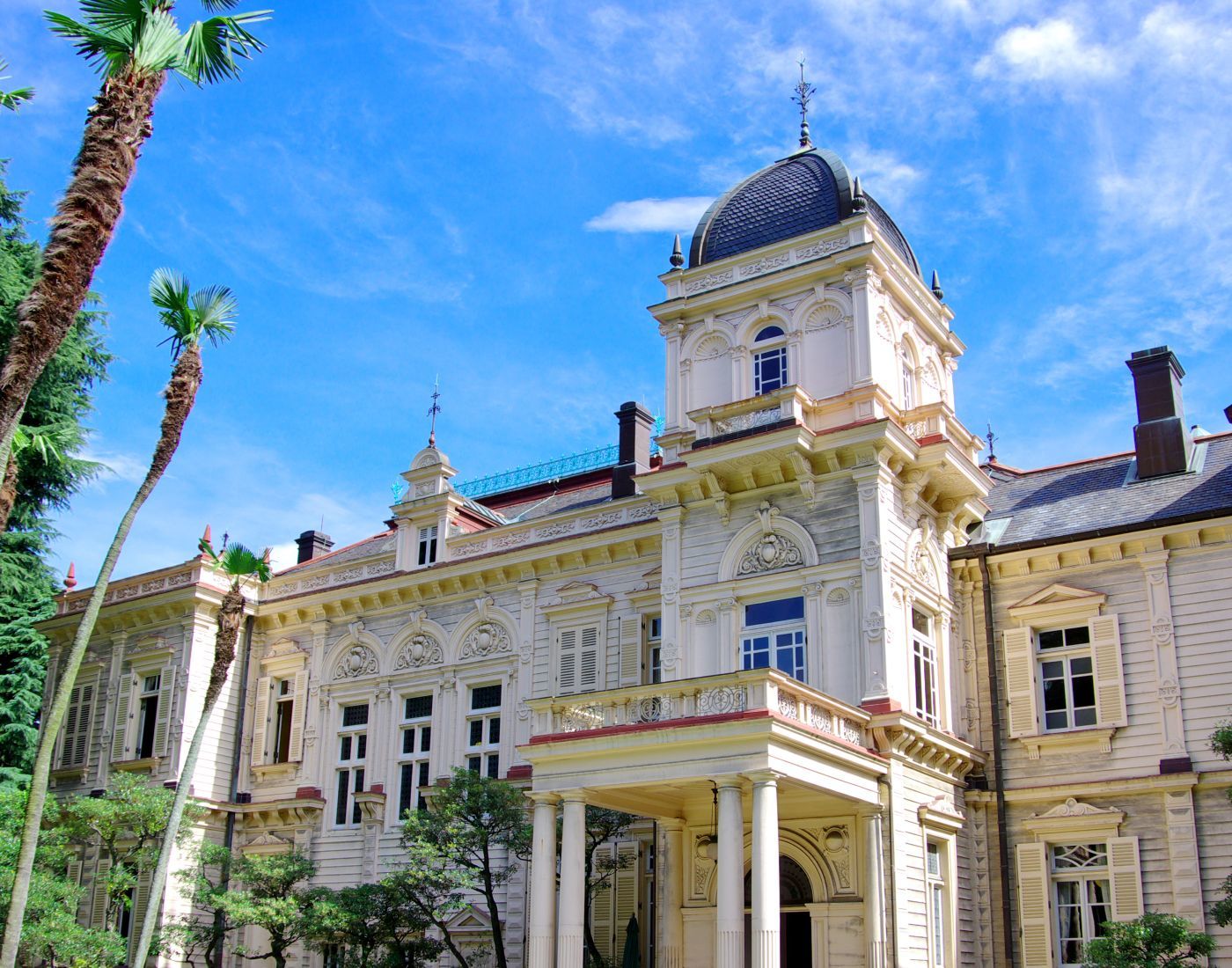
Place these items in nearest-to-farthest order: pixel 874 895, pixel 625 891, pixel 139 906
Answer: pixel 874 895, pixel 625 891, pixel 139 906

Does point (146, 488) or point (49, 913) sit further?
point (49, 913)

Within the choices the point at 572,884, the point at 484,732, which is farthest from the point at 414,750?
the point at 572,884

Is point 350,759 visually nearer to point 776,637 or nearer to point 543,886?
point 543,886

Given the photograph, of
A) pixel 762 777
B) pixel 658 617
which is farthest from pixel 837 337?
pixel 762 777

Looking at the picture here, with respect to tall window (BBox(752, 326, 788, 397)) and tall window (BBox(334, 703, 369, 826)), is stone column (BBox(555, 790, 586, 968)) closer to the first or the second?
tall window (BBox(752, 326, 788, 397))

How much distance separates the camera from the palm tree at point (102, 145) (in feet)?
42.1

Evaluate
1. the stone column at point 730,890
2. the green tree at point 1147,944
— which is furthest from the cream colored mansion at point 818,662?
the green tree at point 1147,944

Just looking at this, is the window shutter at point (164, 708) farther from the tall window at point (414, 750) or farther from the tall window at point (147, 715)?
the tall window at point (414, 750)

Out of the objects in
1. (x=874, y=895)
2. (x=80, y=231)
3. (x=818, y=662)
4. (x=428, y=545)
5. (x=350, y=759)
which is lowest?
(x=874, y=895)

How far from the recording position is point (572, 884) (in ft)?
59.8

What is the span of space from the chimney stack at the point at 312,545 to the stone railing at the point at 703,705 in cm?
1880

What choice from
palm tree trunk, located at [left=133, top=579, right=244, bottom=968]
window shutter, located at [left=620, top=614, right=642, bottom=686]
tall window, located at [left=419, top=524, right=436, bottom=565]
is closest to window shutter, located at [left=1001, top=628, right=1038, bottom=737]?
window shutter, located at [left=620, top=614, right=642, bottom=686]

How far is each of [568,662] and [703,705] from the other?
816 cm

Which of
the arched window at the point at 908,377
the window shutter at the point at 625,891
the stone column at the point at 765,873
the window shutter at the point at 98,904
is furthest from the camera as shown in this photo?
the window shutter at the point at 98,904
